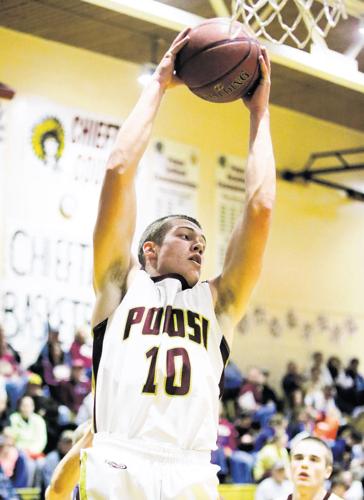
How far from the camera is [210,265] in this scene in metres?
13.3

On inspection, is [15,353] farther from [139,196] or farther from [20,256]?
[139,196]

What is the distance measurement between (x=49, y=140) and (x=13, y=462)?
14.9 ft

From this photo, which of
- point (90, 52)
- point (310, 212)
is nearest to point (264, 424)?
point (310, 212)

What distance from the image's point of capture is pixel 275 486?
10609 mm

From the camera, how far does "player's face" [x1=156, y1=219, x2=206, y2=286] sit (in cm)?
334

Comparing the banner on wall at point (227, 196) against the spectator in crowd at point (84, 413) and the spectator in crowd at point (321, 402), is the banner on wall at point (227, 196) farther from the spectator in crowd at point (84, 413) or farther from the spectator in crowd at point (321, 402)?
the spectator in crowd at point (84, 413)

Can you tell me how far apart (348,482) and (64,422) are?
11.8ft

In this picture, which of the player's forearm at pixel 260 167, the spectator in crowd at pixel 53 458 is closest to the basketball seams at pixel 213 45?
the player's forearm at pixel 260 167

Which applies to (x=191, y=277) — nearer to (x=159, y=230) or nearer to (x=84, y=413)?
(x=159, y=230)

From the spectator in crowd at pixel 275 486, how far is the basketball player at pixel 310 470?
208 inches

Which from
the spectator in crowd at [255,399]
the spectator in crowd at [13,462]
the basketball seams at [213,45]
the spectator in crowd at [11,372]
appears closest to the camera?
the basketball seams at [213,45]

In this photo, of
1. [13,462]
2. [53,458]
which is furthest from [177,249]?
[53,458]

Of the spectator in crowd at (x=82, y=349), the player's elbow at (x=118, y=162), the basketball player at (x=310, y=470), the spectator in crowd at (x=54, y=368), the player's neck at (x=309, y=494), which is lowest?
the spectator in crowd at (x=54, y=368)

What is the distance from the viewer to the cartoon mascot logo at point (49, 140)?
11.7 meters
